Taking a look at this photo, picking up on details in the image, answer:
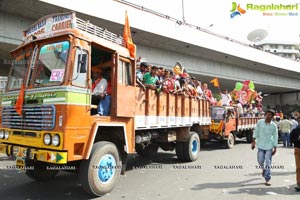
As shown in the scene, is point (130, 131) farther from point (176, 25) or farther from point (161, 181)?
point (176, 25)

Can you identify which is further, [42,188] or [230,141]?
[230,141]

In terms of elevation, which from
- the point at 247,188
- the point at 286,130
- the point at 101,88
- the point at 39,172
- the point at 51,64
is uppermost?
the point at 51,64

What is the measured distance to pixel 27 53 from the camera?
17.7 feet

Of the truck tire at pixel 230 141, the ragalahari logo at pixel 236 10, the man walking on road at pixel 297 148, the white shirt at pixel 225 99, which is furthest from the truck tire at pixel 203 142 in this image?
the ragalahari logo at pixel 236 10

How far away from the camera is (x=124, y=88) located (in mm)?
5820

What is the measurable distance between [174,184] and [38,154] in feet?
10.1

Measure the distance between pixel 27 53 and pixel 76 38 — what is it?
4.20 feet

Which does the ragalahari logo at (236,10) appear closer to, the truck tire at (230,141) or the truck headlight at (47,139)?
the truck tire at (230,141)

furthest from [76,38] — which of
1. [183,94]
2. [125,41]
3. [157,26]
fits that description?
[157,26]

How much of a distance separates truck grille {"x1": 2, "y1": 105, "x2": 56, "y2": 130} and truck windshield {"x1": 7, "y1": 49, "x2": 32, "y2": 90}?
55cm

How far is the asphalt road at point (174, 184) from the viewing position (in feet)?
17.4

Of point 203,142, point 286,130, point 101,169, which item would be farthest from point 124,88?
point 286,130

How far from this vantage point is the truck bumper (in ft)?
14.4

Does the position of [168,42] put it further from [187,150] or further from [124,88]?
[124,88]
